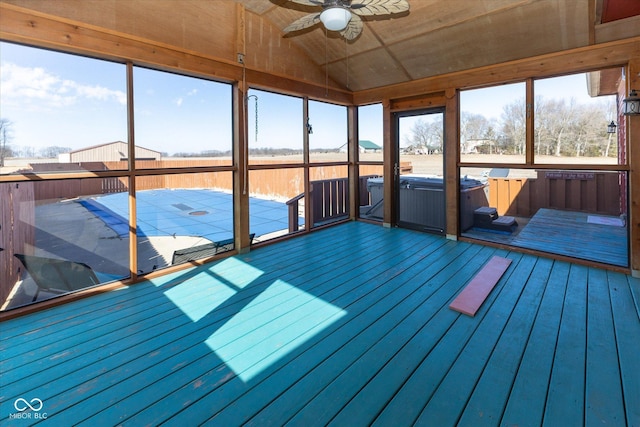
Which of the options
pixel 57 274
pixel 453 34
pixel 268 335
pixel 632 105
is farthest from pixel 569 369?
pixel 57 274

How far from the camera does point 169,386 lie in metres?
1.93

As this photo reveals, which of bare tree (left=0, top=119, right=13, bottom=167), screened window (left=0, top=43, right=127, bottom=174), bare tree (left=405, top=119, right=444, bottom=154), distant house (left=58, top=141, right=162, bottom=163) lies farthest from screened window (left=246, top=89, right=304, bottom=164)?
bare tree (left=0, top=119, right=13, bottom=167)

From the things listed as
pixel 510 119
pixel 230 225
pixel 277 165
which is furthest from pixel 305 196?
pixel 510 119

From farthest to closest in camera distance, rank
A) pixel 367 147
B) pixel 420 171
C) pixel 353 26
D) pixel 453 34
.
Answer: pixel 367 147
pixel 420 171
pixel 453 34
pixel 353 26

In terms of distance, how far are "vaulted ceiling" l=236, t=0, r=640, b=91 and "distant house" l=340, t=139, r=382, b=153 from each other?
43.4 inches

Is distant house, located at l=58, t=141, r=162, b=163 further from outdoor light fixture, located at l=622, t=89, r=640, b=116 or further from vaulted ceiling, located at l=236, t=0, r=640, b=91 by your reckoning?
outdoor light fixture, located at l=622, t=89, r=640, b=116

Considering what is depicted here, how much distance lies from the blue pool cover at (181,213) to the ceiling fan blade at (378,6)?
2.82 m

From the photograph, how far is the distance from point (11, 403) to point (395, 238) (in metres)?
4.64

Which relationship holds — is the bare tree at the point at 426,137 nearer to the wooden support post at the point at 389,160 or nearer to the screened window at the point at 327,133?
the wooden support post at the point at 389,160

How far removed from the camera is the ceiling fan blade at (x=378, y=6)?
271 cm

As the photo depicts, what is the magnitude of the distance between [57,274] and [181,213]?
1.42 metres

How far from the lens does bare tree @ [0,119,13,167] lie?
2.73 metres

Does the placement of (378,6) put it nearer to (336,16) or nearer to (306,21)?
(336,16)

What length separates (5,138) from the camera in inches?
108
